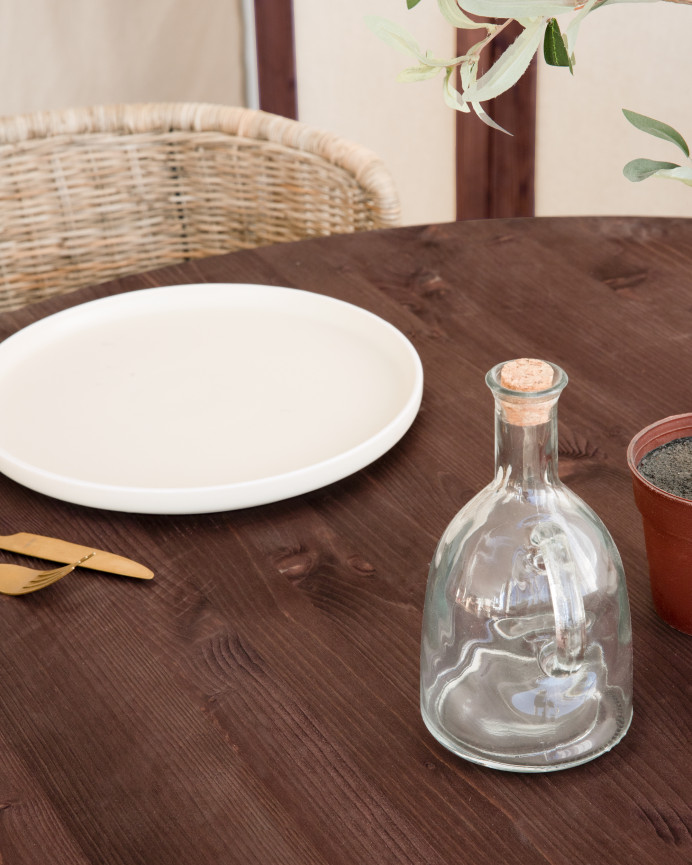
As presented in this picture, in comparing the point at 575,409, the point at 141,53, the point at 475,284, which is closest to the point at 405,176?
the point at 141,53

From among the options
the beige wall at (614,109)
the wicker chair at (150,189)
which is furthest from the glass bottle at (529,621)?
the beige wall at (614,109)

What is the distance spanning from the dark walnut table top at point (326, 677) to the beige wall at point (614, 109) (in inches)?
57.9

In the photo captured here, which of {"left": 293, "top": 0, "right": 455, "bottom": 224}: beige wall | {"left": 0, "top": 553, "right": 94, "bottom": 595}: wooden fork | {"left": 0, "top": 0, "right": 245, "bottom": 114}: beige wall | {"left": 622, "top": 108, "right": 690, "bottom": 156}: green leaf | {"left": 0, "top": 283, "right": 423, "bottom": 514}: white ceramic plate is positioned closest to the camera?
{"left": 622, "top": 108, "right": 690, "bottom": 156}: green leaf

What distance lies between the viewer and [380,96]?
2918 millimetres

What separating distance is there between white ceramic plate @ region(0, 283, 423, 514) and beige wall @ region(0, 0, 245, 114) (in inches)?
64.6

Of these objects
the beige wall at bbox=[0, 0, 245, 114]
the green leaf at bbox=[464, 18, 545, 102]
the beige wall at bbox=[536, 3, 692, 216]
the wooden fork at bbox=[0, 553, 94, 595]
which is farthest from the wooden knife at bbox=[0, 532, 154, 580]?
the beige wall at bbox=[0, 0, 245, 114]

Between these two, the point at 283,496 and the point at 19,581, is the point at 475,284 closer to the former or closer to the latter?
the point at 283,496

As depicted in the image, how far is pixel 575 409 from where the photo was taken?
922mm

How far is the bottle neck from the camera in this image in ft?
1.76

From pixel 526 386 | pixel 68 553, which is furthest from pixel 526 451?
pixel 68 553

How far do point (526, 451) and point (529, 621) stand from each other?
0.09m

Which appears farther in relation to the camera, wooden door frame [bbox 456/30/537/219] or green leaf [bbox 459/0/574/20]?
wooden door frame [bbox 456/30/537/219]

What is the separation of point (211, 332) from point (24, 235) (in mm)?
647

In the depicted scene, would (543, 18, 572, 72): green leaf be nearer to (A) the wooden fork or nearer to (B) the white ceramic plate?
(B) the white ceramic plate
